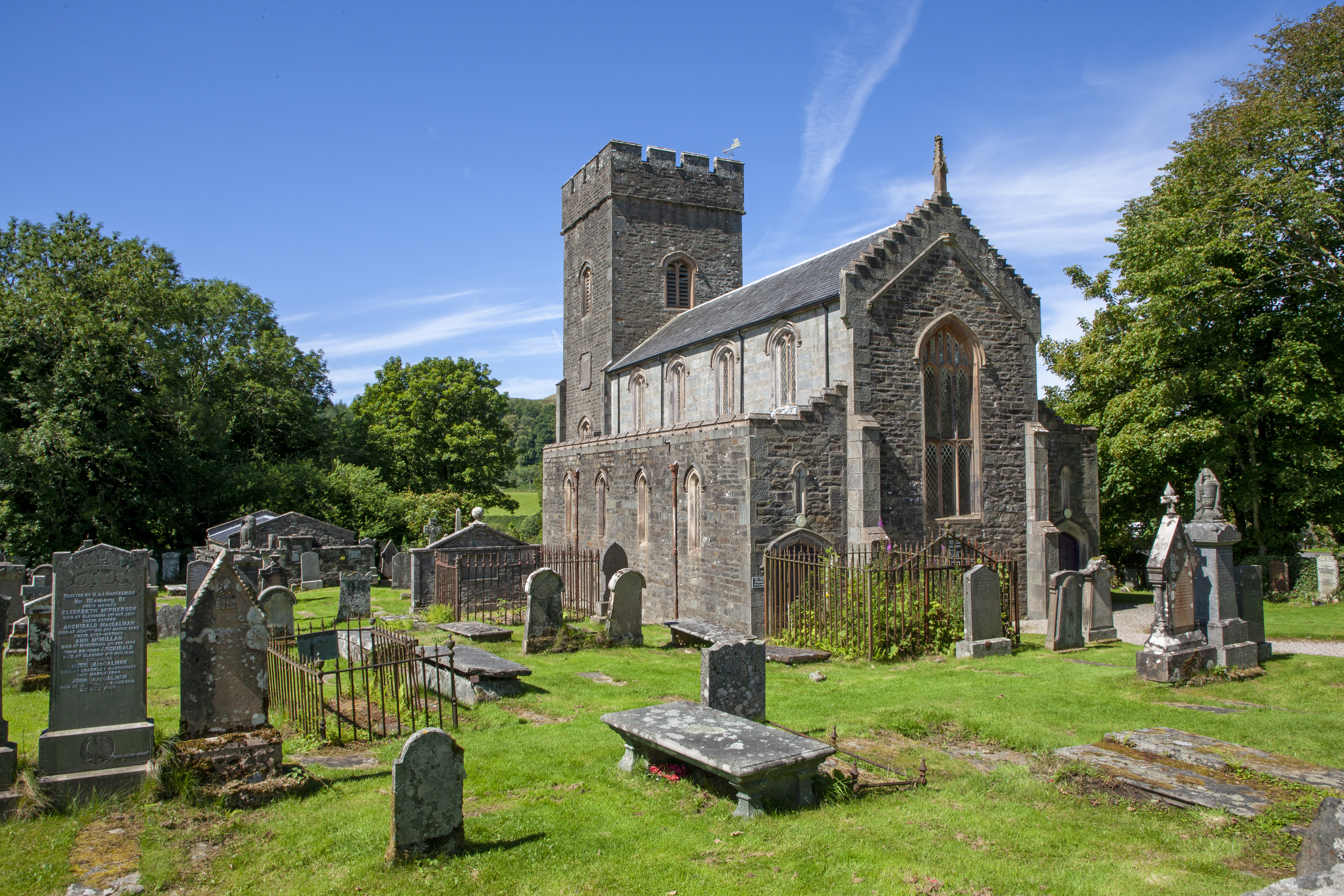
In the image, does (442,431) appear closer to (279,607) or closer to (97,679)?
(279,607)

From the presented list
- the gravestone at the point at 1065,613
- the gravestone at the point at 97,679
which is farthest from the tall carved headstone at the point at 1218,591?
the gravestone at the point at 97,679

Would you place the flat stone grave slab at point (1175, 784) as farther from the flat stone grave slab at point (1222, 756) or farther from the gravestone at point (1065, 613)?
the gravestone at point (1065, 613)

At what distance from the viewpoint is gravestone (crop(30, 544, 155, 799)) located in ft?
23.1

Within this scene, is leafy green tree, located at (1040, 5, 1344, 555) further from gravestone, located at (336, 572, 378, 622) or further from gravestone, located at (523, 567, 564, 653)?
gravestone, located at (336, 572, 378, 622)

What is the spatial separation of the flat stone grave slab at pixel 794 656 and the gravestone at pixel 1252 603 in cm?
625

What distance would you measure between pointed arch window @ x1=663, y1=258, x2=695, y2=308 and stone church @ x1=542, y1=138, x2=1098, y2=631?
283 inches

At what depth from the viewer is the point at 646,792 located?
7246 mm

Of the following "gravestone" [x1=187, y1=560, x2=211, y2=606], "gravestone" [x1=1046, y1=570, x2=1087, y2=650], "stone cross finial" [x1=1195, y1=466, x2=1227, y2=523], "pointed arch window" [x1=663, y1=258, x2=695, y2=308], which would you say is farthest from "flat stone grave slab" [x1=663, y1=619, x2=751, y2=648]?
"pointed arch window" [x1=663, y1=258, x2=695, y2=308]

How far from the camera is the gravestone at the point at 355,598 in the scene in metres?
18.7

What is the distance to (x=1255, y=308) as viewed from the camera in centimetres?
2320

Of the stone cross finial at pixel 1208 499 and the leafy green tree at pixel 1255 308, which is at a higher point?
the leafy green tree at pixel 1255 308

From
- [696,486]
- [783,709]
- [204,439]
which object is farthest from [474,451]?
[783,709]

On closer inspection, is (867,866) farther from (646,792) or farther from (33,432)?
(33,432)

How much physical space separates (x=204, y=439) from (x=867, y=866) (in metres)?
33.0
